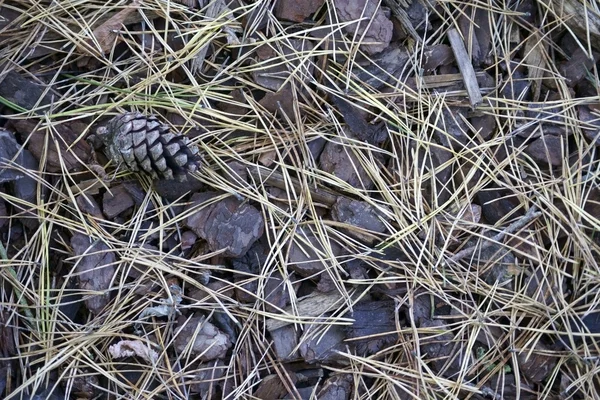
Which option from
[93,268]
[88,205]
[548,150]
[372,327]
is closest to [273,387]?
[372,327]

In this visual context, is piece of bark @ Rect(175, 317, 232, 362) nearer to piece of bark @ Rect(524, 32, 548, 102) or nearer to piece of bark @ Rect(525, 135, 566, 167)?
piece of bark @ Rect(525, 135, 566, 167)

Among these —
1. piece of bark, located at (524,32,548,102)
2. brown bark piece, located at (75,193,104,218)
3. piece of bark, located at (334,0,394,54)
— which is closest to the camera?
brown bark piece, located at (75,193,104,218)

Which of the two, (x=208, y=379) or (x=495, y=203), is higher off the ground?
(x=495, y=203)

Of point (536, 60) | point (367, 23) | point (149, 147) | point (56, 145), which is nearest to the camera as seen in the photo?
point (149, 147)

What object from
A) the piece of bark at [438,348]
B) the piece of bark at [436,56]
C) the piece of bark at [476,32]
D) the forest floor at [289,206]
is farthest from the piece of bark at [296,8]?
the piece of bark at [438,348]

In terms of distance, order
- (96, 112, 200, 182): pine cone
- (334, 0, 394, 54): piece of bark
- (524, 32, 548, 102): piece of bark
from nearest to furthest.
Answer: (96, 112, 200, 182): pine cone, (334, 0, 394, 54): piece of bark, (524, 32, 548, 102): piece of bark

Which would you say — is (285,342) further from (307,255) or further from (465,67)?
(465,67)

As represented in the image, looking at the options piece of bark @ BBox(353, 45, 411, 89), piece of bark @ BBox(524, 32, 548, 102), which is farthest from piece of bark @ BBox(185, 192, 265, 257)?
piece of bark @ BBox(524, 32, 548, 102)
